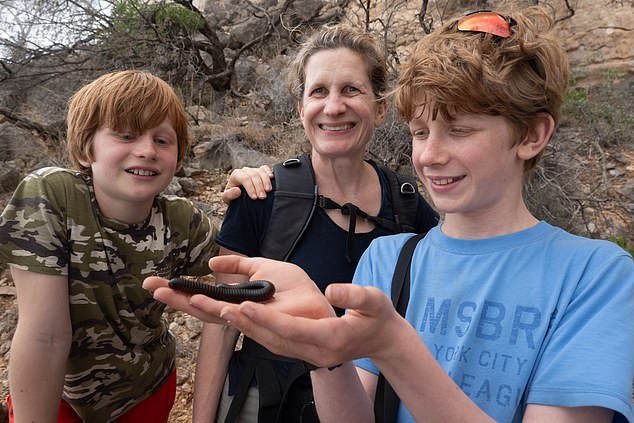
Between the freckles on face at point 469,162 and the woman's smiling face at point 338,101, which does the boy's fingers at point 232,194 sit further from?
the freckles on face at point 469,162

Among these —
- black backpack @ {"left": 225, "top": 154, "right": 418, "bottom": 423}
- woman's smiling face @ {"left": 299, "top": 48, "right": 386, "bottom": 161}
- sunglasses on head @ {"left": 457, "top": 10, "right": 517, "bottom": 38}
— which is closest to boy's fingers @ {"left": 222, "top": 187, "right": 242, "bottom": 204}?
black backpack @ {"left": 225, "top": 154, "right": 418, "bottom": 423}

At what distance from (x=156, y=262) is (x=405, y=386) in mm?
1471

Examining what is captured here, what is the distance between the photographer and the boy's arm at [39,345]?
1.86m

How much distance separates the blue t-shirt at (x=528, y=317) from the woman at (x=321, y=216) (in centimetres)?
62

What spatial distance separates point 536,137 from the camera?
153cm

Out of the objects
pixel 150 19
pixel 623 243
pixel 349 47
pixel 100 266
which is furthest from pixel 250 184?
pixel 150 19

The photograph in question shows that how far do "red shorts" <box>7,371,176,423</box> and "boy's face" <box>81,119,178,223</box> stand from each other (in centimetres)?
95

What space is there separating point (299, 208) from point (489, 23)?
115cm

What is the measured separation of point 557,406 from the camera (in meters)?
1.16

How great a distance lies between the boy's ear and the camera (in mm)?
1506

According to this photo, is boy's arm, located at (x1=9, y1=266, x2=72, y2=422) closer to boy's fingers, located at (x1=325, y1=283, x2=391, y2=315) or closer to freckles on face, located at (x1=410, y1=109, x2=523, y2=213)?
boy's fingers, located at (x1=325, y1=283, x2=391, y2=315)

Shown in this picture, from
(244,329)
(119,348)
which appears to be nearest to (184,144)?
(119,348)

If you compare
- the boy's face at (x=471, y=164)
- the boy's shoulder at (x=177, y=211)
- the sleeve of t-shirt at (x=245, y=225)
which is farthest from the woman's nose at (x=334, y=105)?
the boy's shoulder at (x=177, y=211)

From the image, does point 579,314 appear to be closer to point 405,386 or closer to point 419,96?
point 405,386
